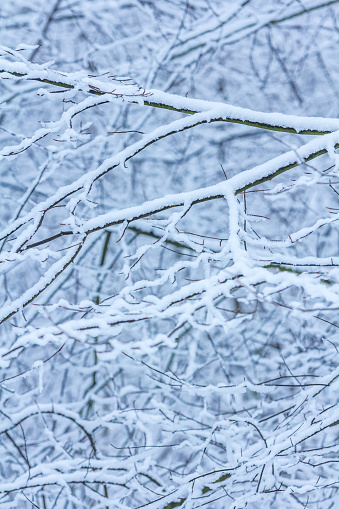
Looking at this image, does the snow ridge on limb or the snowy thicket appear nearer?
the snow ridge on limb

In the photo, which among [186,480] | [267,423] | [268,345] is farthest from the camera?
[268,345]

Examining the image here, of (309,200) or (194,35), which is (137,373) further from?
(194,35)

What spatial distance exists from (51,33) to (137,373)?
3910 millimetres

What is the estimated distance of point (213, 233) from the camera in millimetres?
5223

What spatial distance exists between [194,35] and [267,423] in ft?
12.7

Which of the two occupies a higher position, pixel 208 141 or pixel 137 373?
pixel 208 141

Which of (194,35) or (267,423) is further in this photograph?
(194,35)

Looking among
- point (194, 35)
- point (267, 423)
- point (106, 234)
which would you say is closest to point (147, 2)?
point (194, 35)

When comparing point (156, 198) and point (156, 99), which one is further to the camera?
point (156, 198)

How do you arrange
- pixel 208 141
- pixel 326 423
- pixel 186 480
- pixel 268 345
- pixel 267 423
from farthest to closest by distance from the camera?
pixel 208 141, pixel 268 345, pixel 267 423, pixel 186 480, pixel 326 423

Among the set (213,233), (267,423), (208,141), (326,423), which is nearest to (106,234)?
(213,233)

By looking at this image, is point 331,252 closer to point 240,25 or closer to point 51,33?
point 240,25

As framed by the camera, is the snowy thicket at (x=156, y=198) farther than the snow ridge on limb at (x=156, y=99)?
Yes

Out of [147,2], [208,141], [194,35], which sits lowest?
[208,141]
